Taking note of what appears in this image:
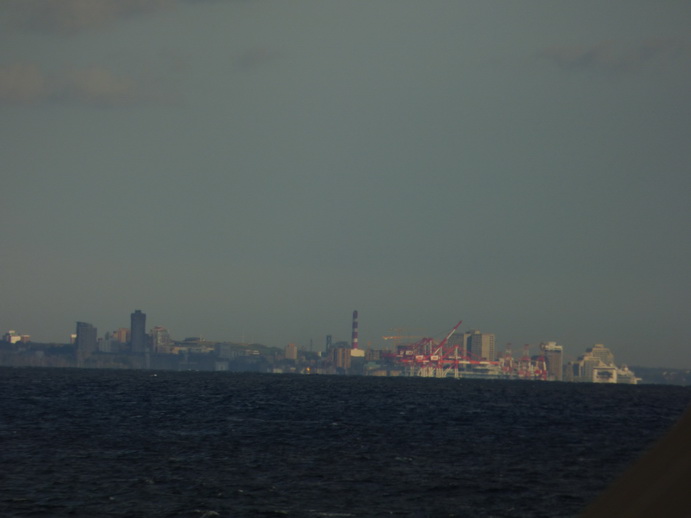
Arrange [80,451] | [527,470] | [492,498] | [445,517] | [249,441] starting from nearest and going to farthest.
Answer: [445,517] < [492,498] < [527,470] < [80,451] < [249,441]

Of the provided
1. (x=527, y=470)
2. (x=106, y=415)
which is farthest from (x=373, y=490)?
(x=106, y=415)

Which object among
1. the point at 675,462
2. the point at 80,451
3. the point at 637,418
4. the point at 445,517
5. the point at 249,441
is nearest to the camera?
the point at 675,462

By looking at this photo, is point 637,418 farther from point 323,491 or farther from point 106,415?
point 323,491

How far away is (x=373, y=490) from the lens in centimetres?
3925

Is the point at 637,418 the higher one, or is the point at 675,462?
the point at 675,462

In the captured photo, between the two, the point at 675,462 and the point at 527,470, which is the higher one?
the point at 675,462

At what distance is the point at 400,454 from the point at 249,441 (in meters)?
12.1

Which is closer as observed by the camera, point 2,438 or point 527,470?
point 527,470

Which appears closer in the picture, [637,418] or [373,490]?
[373,490]

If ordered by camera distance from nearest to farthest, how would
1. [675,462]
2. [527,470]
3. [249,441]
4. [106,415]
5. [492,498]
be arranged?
[675,462] < [492,498] < [527,470] < [249,441] < [106,415]

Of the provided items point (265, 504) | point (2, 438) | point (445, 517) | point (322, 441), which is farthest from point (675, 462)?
point (2, 438)

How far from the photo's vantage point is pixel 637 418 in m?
107

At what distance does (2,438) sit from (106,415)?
78.7ft

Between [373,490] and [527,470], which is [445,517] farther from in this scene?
[527,470]
